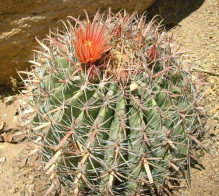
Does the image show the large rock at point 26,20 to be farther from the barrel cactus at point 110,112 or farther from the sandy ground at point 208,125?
the barrel cactus at point 110,112

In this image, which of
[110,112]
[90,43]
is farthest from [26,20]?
[110,112]

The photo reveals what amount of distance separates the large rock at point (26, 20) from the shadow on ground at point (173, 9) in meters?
0.58

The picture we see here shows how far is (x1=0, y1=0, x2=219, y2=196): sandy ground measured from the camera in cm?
203

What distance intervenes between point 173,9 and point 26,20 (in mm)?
1716

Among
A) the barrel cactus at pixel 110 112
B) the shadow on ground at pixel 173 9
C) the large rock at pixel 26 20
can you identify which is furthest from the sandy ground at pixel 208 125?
the large rock at pixel 26 20

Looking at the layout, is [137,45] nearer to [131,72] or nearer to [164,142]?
[131,72]

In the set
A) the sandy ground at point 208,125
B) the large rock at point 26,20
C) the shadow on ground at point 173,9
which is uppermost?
the large rock at point 26,20

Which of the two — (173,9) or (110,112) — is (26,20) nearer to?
(110,112)

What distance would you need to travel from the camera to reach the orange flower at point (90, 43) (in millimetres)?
1576

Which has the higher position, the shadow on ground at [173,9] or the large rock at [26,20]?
the large rock at [26,20]

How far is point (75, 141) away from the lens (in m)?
1.60

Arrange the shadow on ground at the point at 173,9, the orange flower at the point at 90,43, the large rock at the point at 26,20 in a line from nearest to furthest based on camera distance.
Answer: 1. the orange flower at the point at 90,43
2. the large rock at the point at 26,20
3. the shadow on ground at the point at 173,9

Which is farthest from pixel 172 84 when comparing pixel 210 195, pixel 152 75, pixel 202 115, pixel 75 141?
pixel 210 195

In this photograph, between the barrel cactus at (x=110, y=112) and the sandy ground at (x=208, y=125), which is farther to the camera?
the sandy ground at (x=208, y=125)
